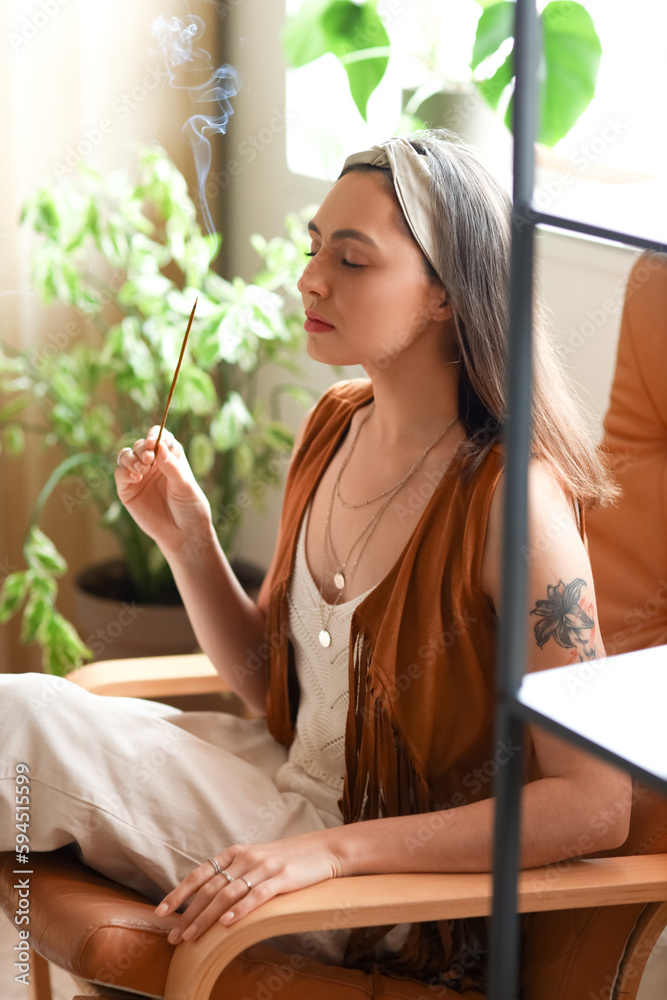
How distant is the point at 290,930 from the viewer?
1047 millimetres

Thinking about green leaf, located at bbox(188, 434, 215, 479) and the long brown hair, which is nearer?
the long brown hair

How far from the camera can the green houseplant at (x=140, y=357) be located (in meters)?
2.23

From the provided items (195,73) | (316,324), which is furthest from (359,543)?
(195,73)

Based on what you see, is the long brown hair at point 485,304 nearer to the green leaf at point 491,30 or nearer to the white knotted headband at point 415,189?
the white knotted headband at point 415,189

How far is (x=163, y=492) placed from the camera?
1.51 metres

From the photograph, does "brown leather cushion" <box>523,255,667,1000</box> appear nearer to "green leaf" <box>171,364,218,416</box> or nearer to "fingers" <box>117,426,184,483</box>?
"fingers" <box>117,426,184,483</box>

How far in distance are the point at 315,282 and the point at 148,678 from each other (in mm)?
655

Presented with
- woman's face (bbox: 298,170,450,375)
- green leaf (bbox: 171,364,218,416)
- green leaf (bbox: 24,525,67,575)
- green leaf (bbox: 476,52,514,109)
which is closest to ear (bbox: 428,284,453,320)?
woman's face (bbox: 298,170,450,375)

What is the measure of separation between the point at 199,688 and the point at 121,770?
15.0 inches

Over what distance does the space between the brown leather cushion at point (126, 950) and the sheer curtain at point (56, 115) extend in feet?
5.28

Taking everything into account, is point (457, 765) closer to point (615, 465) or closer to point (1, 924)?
point (615, 465)

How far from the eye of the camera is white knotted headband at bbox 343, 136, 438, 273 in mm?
1272

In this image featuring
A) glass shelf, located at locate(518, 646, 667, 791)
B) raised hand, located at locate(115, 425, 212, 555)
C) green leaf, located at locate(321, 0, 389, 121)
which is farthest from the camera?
green leaf, located at locate(321, 0, 389, 121)

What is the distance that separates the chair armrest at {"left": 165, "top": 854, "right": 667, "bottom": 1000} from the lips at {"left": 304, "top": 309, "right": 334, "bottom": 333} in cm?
64
